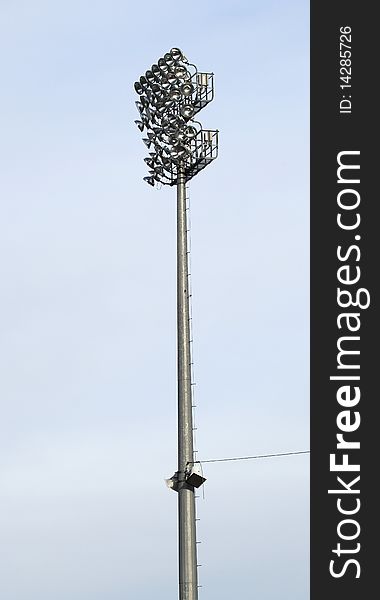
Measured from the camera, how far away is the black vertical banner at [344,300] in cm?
3669

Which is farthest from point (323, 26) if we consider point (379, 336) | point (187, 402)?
point (187, 402)

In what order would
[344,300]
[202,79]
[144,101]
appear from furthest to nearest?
[144,101], [202,79], [344,300]

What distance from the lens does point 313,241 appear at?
38156 millimetres

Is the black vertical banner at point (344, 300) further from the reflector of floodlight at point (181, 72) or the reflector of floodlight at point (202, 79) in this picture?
the reflector of floodlight at point (181, 72)

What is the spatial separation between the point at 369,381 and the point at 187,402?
8685 millimetres

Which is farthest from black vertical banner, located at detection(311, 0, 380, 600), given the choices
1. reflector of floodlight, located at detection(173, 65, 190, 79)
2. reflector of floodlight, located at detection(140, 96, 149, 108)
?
reflector of floodlight, located at detection(140, 96, 149, 108)

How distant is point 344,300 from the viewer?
124ft

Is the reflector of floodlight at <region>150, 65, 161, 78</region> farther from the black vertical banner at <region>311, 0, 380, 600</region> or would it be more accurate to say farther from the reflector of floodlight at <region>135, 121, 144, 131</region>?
the black vertical banner at <region>311, 0, 380, 600</region>

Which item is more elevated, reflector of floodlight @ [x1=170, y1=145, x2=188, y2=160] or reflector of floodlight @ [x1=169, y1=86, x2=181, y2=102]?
reflector of floodlight @ [x1=169, y1=86, x2=181, y2=102]

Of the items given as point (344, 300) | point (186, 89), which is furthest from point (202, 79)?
point (344, 300)

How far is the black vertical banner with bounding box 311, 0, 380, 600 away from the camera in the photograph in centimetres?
3669

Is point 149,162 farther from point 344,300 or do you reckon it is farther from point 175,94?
point 344,300

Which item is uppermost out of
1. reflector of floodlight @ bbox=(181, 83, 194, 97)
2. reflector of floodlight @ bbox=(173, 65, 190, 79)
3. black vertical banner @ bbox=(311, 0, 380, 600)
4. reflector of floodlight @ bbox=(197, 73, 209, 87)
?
reflector of floodlight @ bbox=(173, 65, 190, 79)

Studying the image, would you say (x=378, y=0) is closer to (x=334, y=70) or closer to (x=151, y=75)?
(x=334, y=70)
